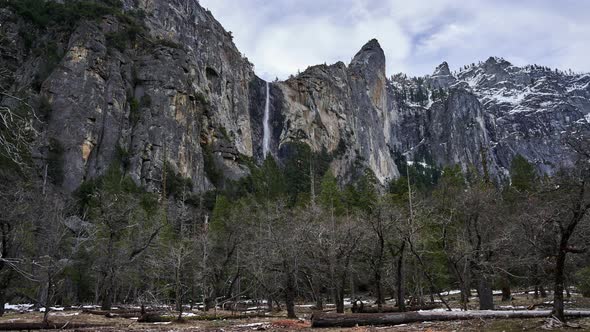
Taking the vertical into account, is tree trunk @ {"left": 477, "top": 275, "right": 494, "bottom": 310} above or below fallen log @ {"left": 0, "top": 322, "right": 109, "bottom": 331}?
above

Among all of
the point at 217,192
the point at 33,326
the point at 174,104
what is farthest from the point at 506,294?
the point at 174,104

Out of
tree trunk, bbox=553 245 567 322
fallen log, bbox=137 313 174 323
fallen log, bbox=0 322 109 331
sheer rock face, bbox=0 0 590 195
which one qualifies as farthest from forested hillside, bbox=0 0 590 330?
fallen log, bbox=0 322 109 331

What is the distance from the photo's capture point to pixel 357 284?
53.6 m

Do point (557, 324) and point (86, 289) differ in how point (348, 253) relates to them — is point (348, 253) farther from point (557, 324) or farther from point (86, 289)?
point (86, 289)

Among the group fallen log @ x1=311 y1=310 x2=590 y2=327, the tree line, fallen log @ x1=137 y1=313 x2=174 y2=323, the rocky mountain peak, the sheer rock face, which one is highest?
the rocky mountain peak

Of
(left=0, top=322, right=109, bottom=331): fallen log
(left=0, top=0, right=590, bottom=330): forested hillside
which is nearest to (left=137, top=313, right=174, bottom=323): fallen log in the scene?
(left=0, top=0, right=590, bottom=330): forested hillside

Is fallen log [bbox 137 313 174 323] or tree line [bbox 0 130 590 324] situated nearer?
tree line [bbox 0 130 590 324]

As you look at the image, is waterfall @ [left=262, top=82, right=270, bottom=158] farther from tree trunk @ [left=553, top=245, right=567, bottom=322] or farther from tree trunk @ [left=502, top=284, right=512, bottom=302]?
tree trunk @ [left=553, top=245, right=567, bottom=322]

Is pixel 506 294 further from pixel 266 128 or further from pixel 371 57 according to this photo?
pixel 371 57

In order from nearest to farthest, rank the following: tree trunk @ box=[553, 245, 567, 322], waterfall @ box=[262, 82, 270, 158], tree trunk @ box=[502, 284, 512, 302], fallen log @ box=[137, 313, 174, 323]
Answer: tree trunk @ box=[553, 245, 567, 322]
fallen log @ box=[137, 313, 174, 323]
tree trunk @ box=[502, 284, 512, 302]
waterfall @ box=[262, 82, 270, 158]

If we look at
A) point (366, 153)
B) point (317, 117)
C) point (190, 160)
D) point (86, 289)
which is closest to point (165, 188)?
point (190, 160)

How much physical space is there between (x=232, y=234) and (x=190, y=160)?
4089 centimetres

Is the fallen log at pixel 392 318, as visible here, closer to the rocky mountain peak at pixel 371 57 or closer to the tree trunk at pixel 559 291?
the tree trunk at pixel 559 291

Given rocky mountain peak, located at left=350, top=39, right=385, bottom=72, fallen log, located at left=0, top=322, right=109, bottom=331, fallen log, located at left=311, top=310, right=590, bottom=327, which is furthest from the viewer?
rocky mountain peak, located at left=350, top=39, right=385, bottom=72
